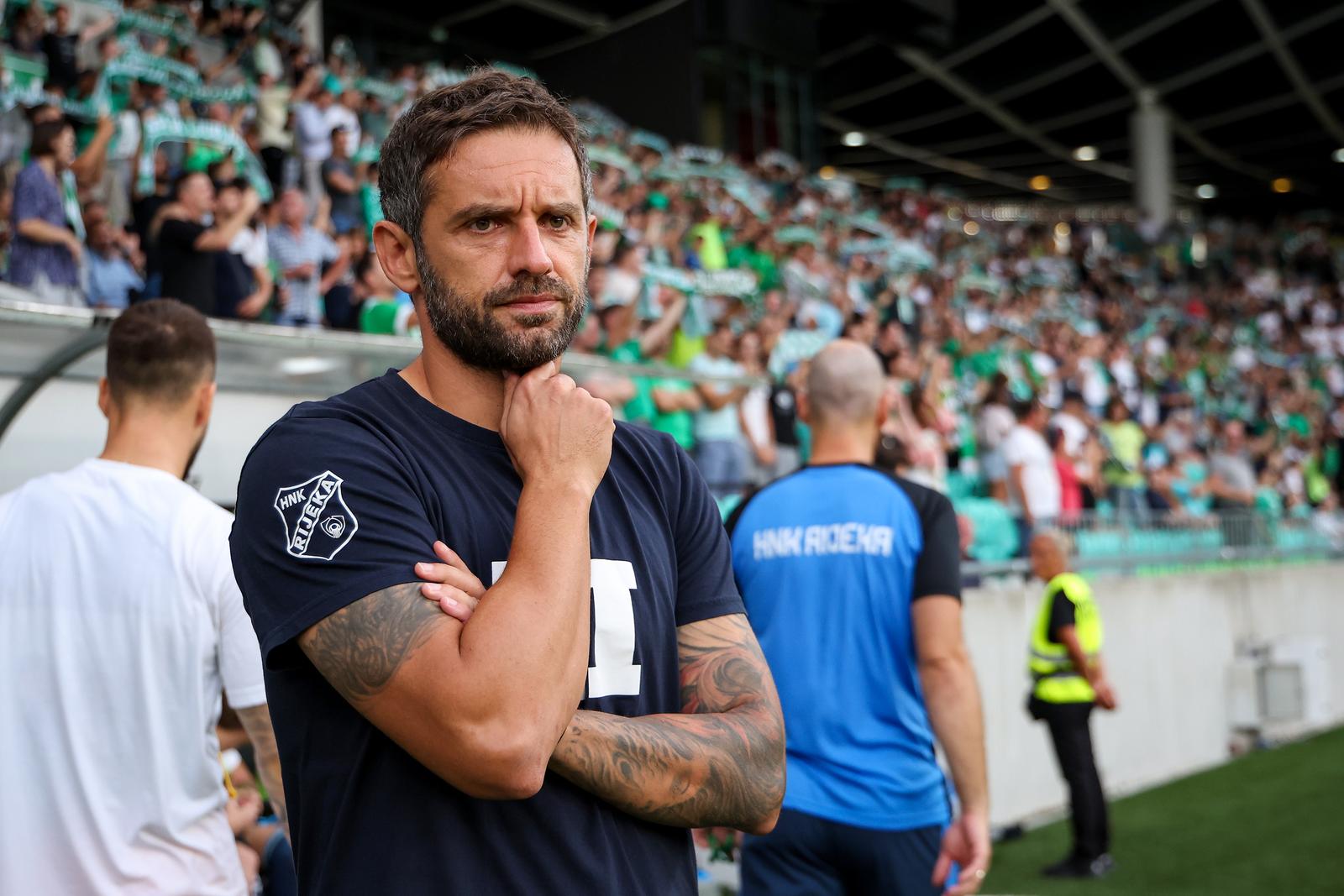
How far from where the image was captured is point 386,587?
1613 mm

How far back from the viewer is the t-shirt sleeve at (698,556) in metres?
1.98

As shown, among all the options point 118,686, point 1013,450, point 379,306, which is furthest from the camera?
point 1013,450

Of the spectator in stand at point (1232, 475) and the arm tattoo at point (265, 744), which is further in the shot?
the spectator in stand at point (1232, 475)

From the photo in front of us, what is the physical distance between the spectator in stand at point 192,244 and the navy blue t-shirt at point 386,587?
5832 millimetres

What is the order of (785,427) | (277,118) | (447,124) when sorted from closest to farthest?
(447,124) < (785,427) < (277,118)

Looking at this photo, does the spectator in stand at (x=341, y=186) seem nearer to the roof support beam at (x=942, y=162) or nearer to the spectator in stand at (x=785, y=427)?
the spectator in stand at (x=785, y=427)

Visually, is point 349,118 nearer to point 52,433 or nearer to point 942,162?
point 52,433

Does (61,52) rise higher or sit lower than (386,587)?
higher

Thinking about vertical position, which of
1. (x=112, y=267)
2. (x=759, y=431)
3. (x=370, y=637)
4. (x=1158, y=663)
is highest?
(x=112, y=267)

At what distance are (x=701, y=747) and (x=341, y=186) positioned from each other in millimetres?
9043

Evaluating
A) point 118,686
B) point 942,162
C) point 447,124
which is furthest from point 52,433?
point 942,162

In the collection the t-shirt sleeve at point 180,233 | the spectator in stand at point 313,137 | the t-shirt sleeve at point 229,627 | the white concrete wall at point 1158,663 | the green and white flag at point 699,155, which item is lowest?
the white concrete wall at point 1158,663

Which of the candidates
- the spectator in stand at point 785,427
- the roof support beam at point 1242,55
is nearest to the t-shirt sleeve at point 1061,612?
the spectator in stand at point 785,427

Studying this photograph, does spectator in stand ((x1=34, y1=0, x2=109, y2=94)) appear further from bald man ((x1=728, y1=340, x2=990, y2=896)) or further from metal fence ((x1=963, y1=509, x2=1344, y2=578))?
bald man ((x1=728, y1=340, x2=990, y2=896))
